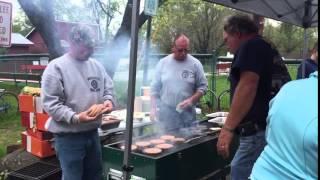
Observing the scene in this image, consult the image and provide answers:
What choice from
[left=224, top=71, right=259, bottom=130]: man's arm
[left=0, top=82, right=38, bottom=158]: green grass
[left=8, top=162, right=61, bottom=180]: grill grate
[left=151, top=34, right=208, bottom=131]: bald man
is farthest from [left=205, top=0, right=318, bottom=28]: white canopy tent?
[left=0, top=82, right=38, bottom=158]: green grass

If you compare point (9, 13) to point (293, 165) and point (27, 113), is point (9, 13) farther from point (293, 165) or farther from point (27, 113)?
point (293, 165)

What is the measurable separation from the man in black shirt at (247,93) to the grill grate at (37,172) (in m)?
2.21

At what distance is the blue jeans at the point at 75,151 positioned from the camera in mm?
3160

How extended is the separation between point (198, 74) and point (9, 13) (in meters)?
2.30

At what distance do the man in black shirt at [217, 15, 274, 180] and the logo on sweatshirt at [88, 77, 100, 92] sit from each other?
3.62 ft

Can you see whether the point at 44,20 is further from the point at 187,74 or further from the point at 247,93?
the point at 247,93

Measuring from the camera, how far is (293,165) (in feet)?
5.03

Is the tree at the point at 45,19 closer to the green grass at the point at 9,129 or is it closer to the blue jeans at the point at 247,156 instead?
the green grass at the point at 9,129

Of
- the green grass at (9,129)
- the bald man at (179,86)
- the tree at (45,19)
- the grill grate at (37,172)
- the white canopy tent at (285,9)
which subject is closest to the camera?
the grill grate at (37,172)

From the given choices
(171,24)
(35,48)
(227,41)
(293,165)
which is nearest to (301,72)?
(227,41)

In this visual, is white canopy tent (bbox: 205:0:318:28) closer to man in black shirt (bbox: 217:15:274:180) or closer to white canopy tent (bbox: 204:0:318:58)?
white canopy tent (bbox: 204:0:318:58)

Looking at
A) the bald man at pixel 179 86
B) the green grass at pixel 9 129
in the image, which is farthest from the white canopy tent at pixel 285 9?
the green grass at pixel 9 129

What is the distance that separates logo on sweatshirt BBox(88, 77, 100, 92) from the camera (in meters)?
3.23

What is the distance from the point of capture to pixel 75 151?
3.17 metres
